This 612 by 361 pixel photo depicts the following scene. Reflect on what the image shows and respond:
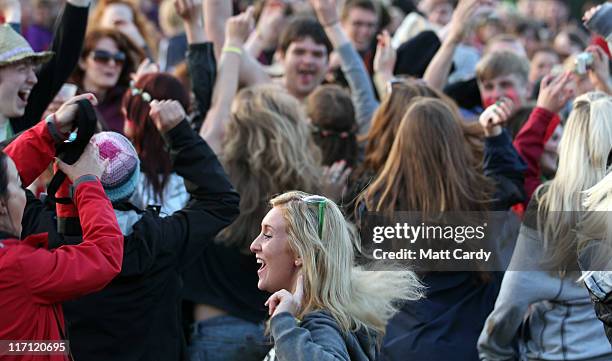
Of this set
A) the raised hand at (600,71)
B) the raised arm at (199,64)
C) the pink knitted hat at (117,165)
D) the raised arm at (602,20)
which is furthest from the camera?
the raised arm at (199,64)

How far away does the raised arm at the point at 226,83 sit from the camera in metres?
5.18

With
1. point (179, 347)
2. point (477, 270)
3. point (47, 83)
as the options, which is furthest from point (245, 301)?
point (47, 83)

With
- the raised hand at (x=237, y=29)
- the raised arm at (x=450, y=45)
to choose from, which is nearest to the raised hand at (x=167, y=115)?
the raised hand at (x=237, y=29)

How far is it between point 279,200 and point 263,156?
1.45 m

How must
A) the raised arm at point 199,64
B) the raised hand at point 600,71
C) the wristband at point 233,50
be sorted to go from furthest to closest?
the wristband at point 233,50
the raised arm at point 199,64
the raised hand at point 600,71

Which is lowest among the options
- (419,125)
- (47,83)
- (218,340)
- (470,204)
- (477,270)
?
(218,340)

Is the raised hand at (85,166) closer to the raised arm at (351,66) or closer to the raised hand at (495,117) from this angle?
the raised hand at (495,117)

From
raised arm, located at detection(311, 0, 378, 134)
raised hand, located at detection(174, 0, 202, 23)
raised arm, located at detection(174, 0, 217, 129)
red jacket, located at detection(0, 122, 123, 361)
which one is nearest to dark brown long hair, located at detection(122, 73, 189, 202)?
raised arm, located at detection(174, 0, 217, 129)

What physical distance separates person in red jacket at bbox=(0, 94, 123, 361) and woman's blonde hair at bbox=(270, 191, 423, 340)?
0.62 metres

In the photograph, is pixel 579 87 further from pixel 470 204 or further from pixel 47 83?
pixel 47 83

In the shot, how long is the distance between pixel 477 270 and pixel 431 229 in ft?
0.97

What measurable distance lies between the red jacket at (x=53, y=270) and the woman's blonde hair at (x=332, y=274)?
2.02ft

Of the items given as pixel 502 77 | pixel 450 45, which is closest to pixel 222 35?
pixel 450 45

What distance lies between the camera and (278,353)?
9.73 feet
